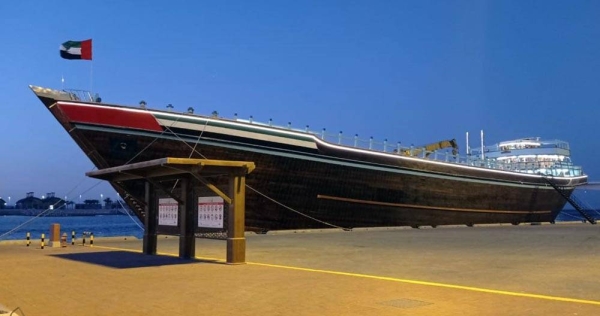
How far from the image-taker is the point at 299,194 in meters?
27.4

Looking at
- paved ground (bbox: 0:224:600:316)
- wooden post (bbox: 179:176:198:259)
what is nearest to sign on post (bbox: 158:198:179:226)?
wooden post (bbox: 179:176:198:259)

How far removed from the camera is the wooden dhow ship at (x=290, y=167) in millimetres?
23328

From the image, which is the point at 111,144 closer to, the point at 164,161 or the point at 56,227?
the point at 56,227

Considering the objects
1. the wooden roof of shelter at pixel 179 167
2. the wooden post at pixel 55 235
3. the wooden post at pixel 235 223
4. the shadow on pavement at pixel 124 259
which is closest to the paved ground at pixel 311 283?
the shadow on pavement at pixel 124 259

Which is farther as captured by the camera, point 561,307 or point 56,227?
point 56,227

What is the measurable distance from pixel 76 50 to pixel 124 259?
12.1 m

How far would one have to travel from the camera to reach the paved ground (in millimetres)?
7539

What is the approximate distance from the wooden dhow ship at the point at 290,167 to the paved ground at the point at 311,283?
441 cm

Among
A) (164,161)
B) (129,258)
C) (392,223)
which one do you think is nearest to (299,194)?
(392,223)

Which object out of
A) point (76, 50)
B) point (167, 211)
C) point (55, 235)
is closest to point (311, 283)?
point (167, 211)

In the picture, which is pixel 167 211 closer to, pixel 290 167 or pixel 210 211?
pixel 210 211

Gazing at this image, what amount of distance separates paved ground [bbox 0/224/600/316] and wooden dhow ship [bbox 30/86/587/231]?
14.5 ft

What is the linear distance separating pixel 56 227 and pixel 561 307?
59.7 feet

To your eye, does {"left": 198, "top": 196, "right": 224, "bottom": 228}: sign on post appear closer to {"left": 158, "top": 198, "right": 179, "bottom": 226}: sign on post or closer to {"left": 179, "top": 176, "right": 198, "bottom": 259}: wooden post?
{"left": 179, "top": 176, "right": 198, "bottom": 259}: wooden post
